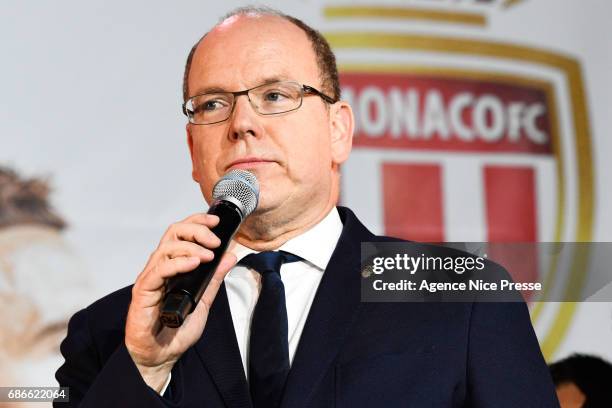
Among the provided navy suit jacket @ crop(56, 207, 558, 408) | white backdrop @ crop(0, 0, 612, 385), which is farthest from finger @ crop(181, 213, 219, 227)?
white backdrop @ crop(0, 0, 612, 385)

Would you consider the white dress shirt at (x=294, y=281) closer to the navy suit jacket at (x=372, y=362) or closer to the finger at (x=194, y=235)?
the navy suit jacket at (x=372, y=362)

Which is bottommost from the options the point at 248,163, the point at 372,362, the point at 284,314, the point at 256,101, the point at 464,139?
the point at 372,362

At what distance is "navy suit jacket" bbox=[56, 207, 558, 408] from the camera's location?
4.86ft

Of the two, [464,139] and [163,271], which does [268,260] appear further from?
[464,139]

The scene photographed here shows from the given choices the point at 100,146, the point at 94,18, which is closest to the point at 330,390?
the point at 100,146

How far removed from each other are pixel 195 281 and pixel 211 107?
584 mm

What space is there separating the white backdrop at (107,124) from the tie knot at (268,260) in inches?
37.4

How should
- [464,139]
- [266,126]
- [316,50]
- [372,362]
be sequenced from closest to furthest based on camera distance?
1. [372,362]
2. [266,126]
3. [316,50]
4. [464,139]

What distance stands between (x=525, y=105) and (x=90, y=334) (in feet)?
5.87

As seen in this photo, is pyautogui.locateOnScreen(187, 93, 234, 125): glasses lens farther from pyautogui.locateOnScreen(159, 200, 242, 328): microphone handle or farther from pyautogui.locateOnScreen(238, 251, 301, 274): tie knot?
pyautogui.locateOnScreen(159, 200, 242, 328): microphone handle

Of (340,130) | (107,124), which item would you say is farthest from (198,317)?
(107,124)

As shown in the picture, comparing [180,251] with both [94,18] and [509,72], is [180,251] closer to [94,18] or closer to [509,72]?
[94,18]

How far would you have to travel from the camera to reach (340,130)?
1.87 metres

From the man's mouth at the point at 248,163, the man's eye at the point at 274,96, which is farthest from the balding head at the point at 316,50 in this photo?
the man's mouth at the point at 248,163
